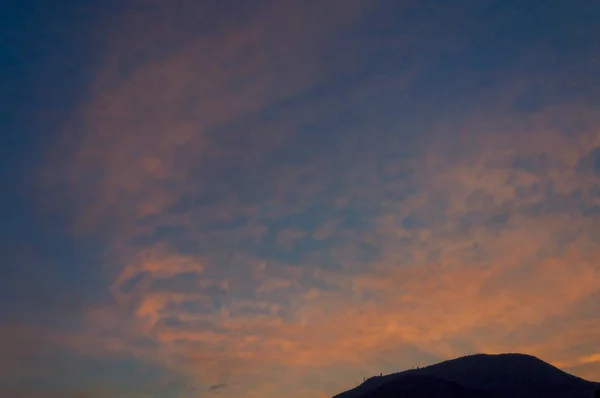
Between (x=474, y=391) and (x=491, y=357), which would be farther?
(x=491, y=357)

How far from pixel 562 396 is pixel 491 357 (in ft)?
88.5

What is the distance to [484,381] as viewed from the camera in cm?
14288

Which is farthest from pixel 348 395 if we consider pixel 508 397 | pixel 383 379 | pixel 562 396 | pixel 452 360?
pixel 562 396

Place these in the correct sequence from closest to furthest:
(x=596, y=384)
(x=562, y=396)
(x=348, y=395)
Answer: (x=562, y=396), (x=596, y=384), (x=348, y=395)

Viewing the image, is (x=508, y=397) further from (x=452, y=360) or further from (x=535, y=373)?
(x=452, y=360)

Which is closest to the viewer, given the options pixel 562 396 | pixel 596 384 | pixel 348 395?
pixel 562 396

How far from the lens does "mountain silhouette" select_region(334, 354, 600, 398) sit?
13425 centimetres

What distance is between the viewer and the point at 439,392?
13350cm

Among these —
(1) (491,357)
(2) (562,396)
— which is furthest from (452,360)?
(2) (562,396)

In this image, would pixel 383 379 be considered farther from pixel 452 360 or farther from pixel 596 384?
pixel 596 384

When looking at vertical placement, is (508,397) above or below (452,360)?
below

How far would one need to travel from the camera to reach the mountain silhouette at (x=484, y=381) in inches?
5285

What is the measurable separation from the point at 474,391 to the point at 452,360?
26.6 m

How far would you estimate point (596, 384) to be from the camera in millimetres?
141125
